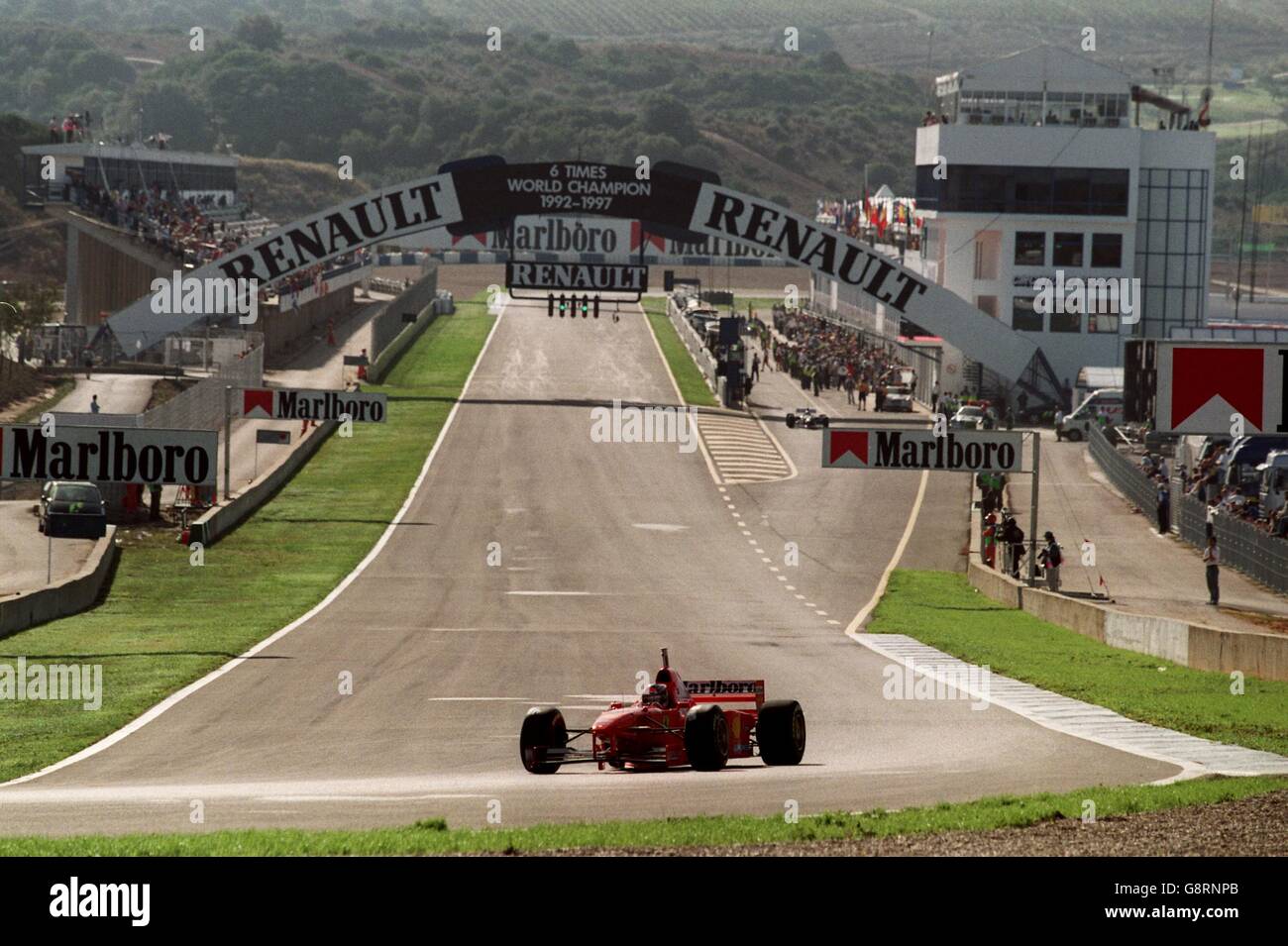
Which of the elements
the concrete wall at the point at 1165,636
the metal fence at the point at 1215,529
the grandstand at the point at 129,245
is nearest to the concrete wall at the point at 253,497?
the grandstand at the point at 129,245

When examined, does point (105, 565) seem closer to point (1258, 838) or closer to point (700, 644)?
point (700, 644)

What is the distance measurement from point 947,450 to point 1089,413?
39457 mm

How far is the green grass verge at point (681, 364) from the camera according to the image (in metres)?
83.6

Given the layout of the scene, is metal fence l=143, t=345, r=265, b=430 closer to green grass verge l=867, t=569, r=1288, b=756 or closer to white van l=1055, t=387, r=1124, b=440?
green grass verge l=867, t=569, r=1288, b=756

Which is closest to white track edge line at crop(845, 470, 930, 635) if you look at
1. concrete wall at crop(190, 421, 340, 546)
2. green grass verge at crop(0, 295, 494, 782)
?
green grass verge at crop(0, 295, 494, 782)

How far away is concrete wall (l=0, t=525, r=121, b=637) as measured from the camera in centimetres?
3119

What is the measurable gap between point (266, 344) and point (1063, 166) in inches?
1569

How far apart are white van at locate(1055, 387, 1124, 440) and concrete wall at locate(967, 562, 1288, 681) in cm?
3539

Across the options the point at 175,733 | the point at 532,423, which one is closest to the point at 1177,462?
the point at 532,423

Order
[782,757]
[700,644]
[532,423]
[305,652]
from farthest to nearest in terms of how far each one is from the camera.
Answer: [532,423] → [700,644] → [305,652] → [782,757]

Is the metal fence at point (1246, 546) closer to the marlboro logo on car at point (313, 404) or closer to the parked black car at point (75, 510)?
the marlboro logo on car at point (313, 404)

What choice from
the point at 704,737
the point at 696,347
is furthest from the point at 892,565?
the point at 696,347

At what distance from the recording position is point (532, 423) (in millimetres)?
73062

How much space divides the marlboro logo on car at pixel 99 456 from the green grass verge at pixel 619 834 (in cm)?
1645
